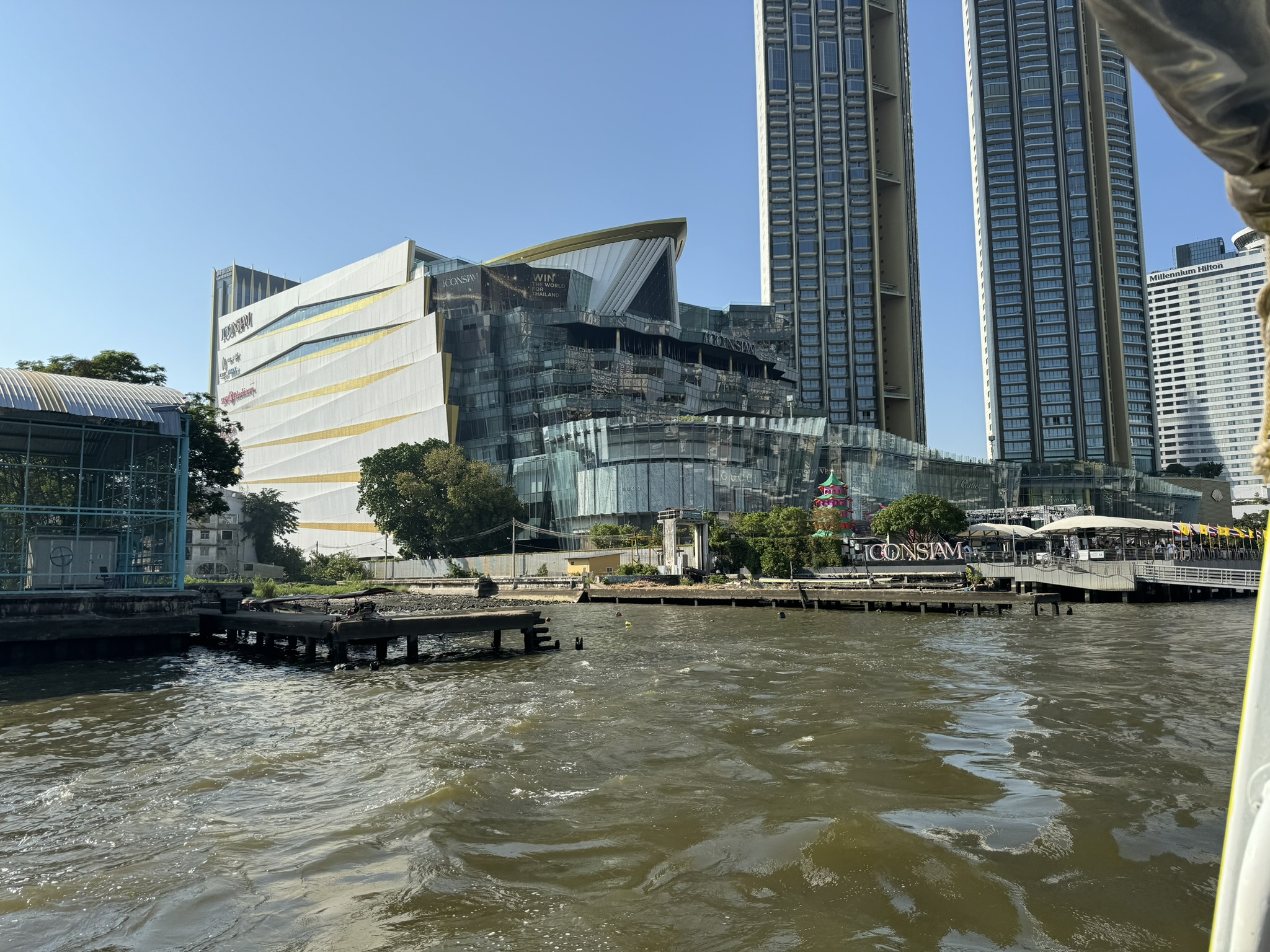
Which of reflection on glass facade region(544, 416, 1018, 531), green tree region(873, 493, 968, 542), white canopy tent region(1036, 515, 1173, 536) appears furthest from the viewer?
reflection on glass facade region(544, 416, 1018, 531)

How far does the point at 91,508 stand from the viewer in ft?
110

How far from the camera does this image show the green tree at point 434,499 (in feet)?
261

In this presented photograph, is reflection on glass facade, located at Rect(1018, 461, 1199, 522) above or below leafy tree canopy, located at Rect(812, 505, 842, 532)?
above

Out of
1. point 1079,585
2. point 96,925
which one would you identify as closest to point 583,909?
point 96,925

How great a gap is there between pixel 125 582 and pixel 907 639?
29195mm

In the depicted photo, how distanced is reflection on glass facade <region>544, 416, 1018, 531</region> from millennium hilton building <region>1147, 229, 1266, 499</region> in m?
124

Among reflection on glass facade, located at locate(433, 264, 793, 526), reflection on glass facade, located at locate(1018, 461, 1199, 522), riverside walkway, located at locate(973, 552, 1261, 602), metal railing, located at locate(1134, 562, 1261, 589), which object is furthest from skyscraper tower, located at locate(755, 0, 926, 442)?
metal railing, located at locate(1134, 562, 1261, 589)

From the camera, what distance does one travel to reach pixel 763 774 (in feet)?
38.8

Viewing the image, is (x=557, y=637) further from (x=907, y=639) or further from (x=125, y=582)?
(x=125, y=582)

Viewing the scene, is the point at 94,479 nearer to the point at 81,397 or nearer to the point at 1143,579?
the point at 81,397

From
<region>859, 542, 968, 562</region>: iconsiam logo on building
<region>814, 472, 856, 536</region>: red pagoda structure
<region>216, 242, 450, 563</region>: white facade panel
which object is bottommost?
<region>859, 542, 968, 562</region>: iconsiam logo on building

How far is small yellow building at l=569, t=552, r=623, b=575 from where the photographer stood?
2842 inches

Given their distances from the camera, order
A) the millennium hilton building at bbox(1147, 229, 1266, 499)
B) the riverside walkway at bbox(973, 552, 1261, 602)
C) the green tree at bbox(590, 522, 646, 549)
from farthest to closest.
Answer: the millennium hilton building at bbox(1147, 229, 1266, 499)
the green tree at bbox(590, 522, 646, 549)
the riverside walkway at bbox(973, 552, 1261, 602)

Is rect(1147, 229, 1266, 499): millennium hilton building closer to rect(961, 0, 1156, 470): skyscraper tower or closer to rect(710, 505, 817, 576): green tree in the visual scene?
rect(961, 0, 1156, 470): skyscraper tower
